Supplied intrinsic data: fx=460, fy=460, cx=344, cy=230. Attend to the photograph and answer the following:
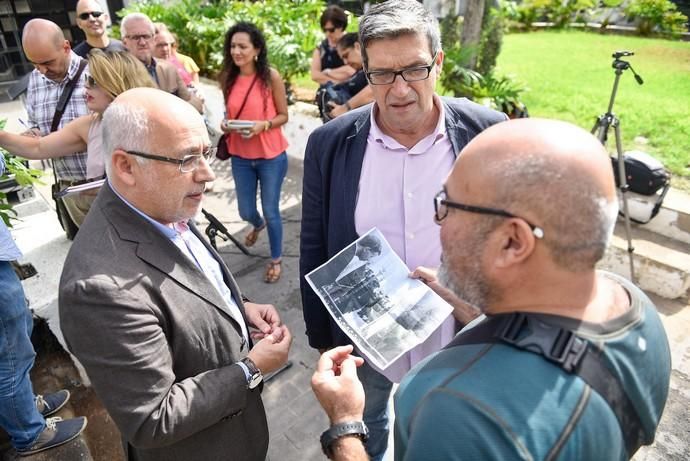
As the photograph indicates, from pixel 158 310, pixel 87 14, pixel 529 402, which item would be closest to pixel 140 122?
pixel 158 310

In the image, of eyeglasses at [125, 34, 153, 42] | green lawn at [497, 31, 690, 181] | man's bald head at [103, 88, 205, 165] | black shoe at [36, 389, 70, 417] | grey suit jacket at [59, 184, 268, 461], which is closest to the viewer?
grey suit jacket at [59, 184, 268, 461]

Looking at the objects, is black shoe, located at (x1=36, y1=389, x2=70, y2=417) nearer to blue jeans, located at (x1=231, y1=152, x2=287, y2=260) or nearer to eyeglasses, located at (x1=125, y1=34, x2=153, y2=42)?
blue jeans, located at (x1=231, y1=152, x2=287, y2=260)

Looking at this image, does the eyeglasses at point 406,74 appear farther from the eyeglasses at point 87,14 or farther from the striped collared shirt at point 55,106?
the eyeglasses at point 87,14

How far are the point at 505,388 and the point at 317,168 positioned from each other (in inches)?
58.2

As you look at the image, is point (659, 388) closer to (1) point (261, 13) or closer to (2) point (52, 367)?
(2) point (52, 367)

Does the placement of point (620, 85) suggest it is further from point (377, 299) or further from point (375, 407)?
point (377, 299)

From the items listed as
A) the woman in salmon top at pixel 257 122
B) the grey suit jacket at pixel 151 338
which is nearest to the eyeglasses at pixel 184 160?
the grey suit jacket at pixel 151 338

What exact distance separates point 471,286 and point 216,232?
360cm

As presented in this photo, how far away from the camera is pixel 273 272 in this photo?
4.20 meters

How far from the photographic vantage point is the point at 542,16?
18312mm

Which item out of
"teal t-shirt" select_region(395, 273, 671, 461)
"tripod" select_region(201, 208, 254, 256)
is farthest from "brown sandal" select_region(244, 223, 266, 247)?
"teal t-shirt" select_region(395, 273, 671, 461)

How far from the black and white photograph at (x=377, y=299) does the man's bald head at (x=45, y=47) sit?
2.84 m

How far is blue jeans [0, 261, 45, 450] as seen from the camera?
2.26m

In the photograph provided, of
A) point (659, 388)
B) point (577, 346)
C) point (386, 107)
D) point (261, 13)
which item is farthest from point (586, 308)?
point (261, 13)
